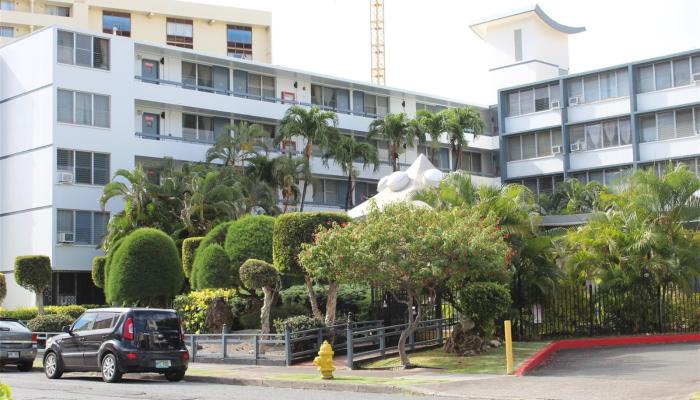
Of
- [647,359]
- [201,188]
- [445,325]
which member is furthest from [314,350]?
[201,188]

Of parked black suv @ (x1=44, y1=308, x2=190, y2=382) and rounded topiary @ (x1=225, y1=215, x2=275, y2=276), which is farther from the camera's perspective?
rounded topiary @ (x1=225, y1=215, x2=275, y2=276)

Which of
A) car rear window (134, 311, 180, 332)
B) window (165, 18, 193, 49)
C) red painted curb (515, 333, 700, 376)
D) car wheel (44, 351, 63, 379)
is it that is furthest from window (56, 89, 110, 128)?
window (165, 18, 193, 49)

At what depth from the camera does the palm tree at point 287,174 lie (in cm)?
4769

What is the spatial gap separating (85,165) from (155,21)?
1551 inches

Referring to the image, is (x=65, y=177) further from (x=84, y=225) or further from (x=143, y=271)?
(x=143, y=271)

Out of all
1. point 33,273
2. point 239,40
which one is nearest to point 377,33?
point 239,40

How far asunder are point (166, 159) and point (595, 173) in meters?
27.3

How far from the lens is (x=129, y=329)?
2044 centimetres

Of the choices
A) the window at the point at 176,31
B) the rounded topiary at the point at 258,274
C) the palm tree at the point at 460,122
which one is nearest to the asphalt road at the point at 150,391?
the rounded topiary at the point at 258,274

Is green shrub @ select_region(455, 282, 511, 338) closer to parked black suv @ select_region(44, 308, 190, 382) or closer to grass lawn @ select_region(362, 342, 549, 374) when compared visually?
grass lawn @ select_region(362, 342, 549, 374)

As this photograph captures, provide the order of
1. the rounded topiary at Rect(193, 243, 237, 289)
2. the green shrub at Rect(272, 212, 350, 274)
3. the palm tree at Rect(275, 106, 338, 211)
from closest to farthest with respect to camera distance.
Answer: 1. the green shrub at Rect(272, 212, 350, 274)
2. the rounded topiary at Rect(193, 243, 237, 289)
3. the palm tree at Rect(275, 106, 338, 211)

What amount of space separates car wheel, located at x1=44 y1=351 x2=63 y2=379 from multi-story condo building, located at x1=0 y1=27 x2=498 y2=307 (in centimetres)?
2318

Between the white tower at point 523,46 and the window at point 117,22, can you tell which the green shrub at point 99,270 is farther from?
the window at point 117,22

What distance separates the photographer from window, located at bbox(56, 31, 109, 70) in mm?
45500
